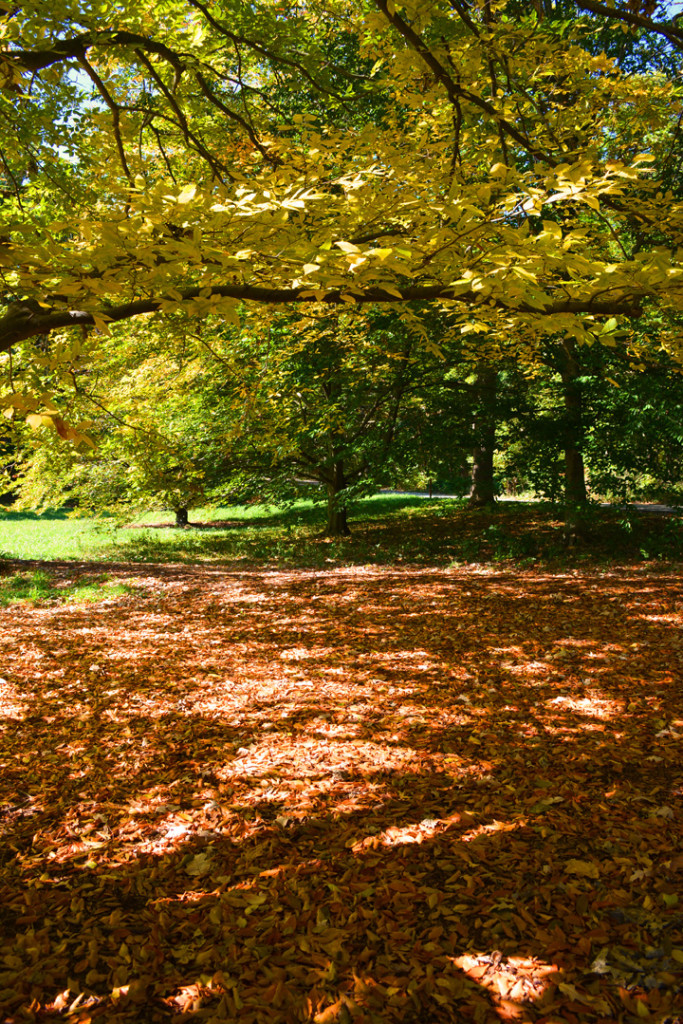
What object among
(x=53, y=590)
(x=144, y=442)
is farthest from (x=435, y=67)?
(x=53, y=590)

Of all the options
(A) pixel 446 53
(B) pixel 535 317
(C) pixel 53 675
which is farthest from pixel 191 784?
(A) pixel 446 53

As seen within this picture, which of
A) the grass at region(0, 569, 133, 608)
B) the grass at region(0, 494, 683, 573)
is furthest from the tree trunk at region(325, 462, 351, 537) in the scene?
the grass at region(0, 569, 133, 608)

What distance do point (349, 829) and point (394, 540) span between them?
9.48m

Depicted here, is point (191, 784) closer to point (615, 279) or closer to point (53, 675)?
point (53, 675)

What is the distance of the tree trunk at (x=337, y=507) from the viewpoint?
12.9 meters

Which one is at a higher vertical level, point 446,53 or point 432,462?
point 446,53

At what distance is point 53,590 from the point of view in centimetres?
891

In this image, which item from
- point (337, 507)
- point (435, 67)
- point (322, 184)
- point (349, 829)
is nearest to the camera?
point (349, 829)

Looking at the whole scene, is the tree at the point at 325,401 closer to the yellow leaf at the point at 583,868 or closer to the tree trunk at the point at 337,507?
the tree trunk at the point at 337,507

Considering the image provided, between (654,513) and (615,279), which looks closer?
(615,279)

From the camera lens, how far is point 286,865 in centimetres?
270

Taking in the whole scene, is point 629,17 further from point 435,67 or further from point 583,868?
point 583,868

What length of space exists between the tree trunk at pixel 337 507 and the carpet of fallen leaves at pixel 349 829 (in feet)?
23.6

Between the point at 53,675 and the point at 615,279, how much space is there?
4964mm
